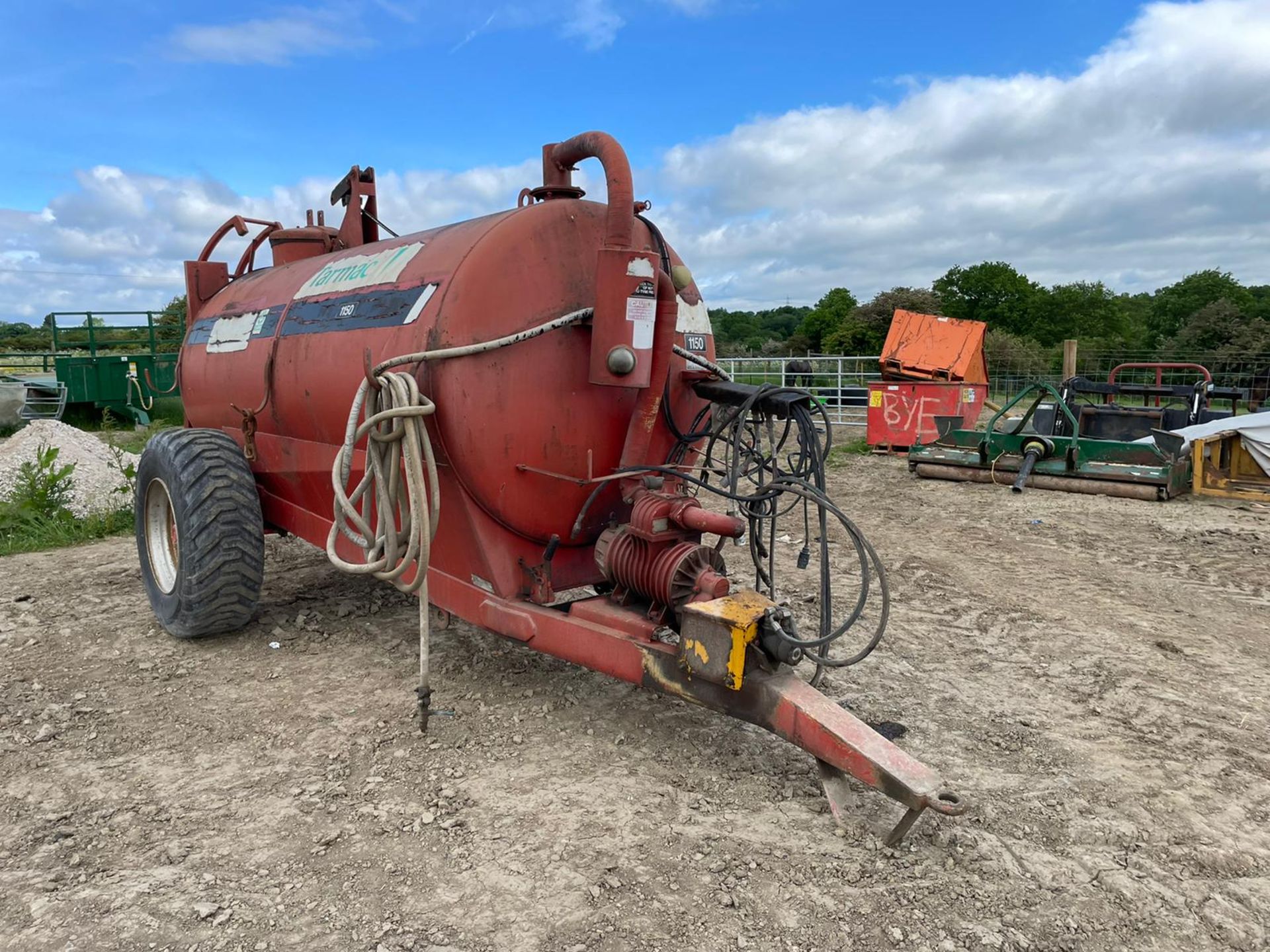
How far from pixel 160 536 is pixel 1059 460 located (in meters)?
8.23

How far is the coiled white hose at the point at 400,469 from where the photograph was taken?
10.00ft

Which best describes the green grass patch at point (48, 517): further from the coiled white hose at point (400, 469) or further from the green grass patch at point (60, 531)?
the coiled white hose at point (400, 469)

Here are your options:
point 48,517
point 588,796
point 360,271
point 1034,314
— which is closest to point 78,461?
point 48,517

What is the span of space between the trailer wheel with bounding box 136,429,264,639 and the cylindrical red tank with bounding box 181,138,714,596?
424 millimetres

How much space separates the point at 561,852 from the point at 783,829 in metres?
0.69

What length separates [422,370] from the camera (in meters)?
3.19

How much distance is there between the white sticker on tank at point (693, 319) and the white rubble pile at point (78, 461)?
18.9 feet

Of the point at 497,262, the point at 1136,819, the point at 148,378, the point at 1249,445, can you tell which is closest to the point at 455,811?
the point at 497,262

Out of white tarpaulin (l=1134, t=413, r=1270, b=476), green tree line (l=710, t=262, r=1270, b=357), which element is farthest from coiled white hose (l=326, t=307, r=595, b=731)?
green tree line (l=710, t=262, r=1270, b=357)

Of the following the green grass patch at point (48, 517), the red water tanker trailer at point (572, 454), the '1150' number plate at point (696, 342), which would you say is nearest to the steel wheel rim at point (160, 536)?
the red water tanker trailer at point (572, 454)

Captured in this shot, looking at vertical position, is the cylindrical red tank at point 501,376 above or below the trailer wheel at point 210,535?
above

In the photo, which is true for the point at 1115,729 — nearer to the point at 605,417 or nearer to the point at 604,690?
the point at 604,690

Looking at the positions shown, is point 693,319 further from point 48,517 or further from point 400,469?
point 48,517

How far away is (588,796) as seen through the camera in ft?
9.51
